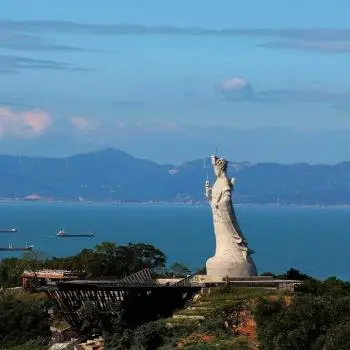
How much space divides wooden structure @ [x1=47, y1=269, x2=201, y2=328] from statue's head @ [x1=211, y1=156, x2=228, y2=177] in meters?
3.75

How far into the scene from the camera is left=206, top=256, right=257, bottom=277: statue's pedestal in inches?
1618

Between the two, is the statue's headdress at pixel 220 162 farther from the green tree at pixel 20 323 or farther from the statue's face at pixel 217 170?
the green tree at pixel 20 323

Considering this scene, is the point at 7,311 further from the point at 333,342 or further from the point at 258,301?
the point at 333,342

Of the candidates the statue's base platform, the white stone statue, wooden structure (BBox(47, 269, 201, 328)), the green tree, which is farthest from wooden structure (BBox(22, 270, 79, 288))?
the statue's base platform

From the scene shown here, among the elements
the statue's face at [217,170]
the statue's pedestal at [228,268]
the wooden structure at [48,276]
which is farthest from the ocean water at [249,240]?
the statue's pedestal at [228,268]

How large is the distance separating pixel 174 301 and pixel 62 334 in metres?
3.10

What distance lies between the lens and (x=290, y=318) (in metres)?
32.8

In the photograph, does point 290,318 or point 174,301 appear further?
point 174,301

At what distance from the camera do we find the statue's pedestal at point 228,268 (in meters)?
41.1

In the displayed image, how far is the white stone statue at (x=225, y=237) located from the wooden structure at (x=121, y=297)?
4.20ft

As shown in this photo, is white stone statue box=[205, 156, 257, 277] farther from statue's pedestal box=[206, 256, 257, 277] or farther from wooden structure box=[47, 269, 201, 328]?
wooden structure box=[47, 269, 201, 328]

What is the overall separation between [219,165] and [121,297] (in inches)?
204

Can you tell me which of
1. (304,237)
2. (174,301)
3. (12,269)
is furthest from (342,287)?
(304,237)

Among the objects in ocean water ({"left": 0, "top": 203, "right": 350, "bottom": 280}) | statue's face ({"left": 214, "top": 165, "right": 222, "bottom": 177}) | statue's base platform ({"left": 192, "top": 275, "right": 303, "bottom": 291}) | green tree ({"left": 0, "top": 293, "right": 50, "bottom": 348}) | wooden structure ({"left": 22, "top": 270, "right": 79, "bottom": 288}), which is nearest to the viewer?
statue's base platform ({"left": 192, "top": 275, "right": 303, "bottom": 291})
